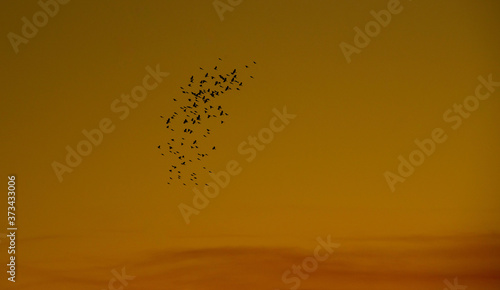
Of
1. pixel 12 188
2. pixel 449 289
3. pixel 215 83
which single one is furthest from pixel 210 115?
pixel 449 289

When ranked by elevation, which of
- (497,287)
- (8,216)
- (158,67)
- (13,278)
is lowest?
(497,287)

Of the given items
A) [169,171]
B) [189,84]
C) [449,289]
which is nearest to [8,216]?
[169,171]

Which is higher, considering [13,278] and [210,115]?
[210,115]

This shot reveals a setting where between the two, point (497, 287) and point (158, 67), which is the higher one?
point (158, 67)

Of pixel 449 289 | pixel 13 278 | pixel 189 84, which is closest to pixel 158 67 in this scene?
pixel 189 84

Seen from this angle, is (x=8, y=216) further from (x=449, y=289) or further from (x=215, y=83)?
(x=449, y=289)

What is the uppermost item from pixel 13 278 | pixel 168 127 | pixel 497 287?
pixel 168 127

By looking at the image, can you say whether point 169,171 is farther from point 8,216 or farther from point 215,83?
point 8,216
